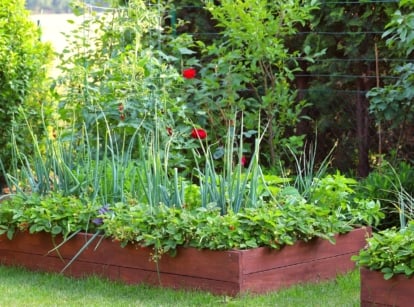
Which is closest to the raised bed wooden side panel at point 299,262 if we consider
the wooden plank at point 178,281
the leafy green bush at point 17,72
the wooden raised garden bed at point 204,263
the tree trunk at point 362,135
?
the wooden raised garden bed at point 204,263

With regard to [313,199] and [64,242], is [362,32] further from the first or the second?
[64,242]

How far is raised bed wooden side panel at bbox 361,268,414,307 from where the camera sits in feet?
16.2

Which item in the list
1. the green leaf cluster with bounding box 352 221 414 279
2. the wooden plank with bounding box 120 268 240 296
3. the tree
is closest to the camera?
the green leaf cluster with bounding box 352 221 414 279

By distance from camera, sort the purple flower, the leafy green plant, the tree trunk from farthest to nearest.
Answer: the tree trunk < the leafy green plant < the purple flower

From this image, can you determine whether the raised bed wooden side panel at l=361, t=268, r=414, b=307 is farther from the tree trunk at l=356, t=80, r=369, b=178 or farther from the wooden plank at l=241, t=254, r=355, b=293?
the tree trunk at l=356, t=80, r=369, b=178

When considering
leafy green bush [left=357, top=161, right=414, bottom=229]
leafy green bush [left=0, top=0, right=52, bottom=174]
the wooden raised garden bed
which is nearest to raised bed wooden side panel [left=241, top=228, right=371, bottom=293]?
the wooden raised garden bed

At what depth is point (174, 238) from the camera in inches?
226

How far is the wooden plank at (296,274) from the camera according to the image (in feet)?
18.5

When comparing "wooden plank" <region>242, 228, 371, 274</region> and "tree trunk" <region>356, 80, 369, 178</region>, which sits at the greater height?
"tree trunk" <region>356, 80, 369, 178</region>

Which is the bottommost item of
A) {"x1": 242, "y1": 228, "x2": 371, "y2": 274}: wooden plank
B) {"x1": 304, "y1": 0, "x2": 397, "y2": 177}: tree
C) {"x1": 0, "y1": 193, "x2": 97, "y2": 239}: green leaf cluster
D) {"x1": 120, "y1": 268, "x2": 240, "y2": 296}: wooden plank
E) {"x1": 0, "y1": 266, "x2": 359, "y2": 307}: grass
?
{"x1": 0, "y1": 266, "x2": 359, "y2": 307}: grass

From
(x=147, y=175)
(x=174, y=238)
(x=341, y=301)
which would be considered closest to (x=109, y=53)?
(x=147, y=175)

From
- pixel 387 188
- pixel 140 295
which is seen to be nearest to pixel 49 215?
pixel 140 295

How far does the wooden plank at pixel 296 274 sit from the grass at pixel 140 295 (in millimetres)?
57

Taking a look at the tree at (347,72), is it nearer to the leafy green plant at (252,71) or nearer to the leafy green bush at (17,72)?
the leafy green plant at (252,71)
